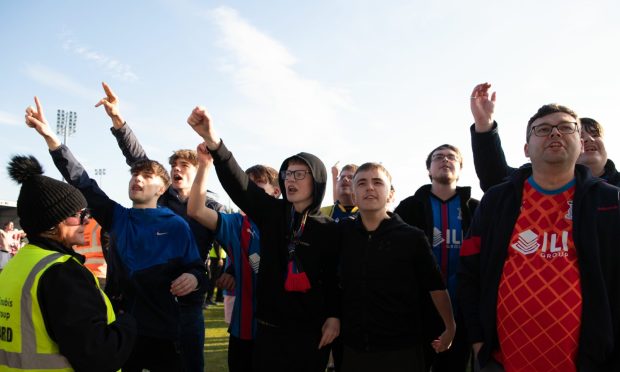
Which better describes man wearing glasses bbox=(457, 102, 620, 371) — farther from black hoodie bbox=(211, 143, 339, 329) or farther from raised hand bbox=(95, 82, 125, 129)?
raised hand bbox=(95, 82, 125, 129)

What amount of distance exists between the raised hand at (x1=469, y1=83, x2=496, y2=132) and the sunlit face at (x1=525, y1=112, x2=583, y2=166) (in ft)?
1.65

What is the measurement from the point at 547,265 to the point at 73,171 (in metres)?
3.30

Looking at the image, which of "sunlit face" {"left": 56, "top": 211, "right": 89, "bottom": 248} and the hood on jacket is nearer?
"sunlit face" {"left": 56, "top": 211, "right": 89, "bottom": 248}

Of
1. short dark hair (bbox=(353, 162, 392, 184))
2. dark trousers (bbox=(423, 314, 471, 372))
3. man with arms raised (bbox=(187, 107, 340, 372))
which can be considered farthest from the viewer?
dark trousers (bbox=(423, 314, 471, 372))

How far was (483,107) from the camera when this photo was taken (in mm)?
2945

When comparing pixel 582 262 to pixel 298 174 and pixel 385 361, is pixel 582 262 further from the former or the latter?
pixel 298 174

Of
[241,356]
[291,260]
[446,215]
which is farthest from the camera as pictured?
[446,215]

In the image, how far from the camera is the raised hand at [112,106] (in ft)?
14.0

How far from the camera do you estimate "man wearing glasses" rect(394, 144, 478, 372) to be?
11.6 ft

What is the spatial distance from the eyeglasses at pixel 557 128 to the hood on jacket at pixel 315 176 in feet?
4.38

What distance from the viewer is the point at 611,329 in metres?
2.01

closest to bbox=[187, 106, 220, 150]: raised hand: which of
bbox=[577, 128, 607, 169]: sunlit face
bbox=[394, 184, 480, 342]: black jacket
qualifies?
bbox=[394, 184, 480, 342]: black jacket

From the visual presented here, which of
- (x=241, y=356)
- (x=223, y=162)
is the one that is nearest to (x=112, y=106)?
(x=223, y=162)

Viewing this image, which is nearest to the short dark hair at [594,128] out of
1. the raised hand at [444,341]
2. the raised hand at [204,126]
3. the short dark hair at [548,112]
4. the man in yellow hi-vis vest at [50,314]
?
the short dark hair at [548,112]
